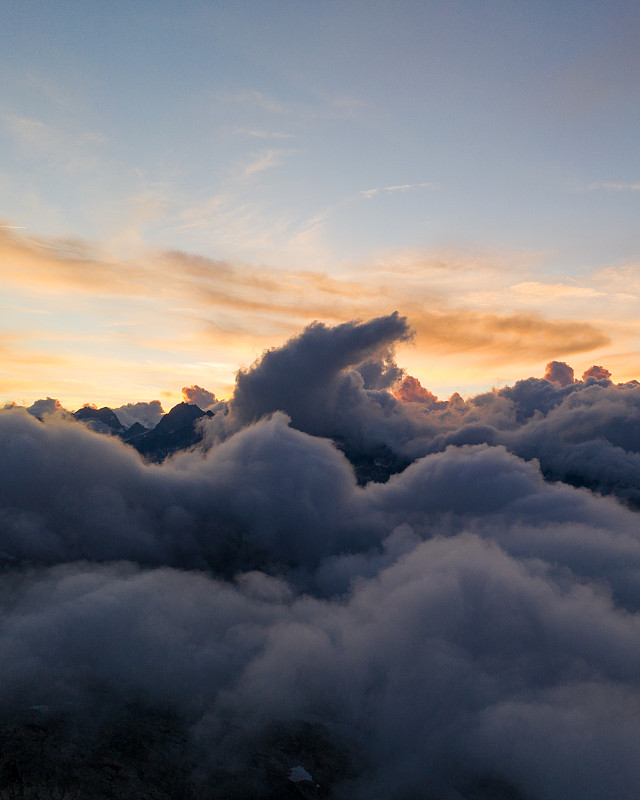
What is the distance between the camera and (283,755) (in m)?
179

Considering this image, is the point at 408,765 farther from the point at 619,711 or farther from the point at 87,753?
the point at 87,753

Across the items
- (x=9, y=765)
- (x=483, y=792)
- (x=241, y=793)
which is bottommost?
(x=483, y=792)

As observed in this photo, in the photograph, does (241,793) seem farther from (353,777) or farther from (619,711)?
(619,711)

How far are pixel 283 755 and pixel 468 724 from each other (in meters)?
82.6

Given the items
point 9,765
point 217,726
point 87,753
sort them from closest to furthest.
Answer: point 9,765 → point 87,753 → point 217,726

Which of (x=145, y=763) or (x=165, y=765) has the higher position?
(x=145, y=763)

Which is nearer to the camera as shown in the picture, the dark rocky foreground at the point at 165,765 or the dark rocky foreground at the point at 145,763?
the dark rocky foreground at the point at 145,763

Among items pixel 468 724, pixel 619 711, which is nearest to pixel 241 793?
pixel 468 724

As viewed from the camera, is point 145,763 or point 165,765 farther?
point 165,765

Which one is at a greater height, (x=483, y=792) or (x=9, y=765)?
(x=9, y=765)

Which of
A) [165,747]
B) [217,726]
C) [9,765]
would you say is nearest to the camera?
[9,765]

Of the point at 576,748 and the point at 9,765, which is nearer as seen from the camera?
the point at 9,765

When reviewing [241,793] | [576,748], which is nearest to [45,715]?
[241,793]

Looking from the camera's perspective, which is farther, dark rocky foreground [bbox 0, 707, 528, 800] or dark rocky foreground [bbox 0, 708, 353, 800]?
dark rocky foreground [bbox 0, 707, 528, 800]
